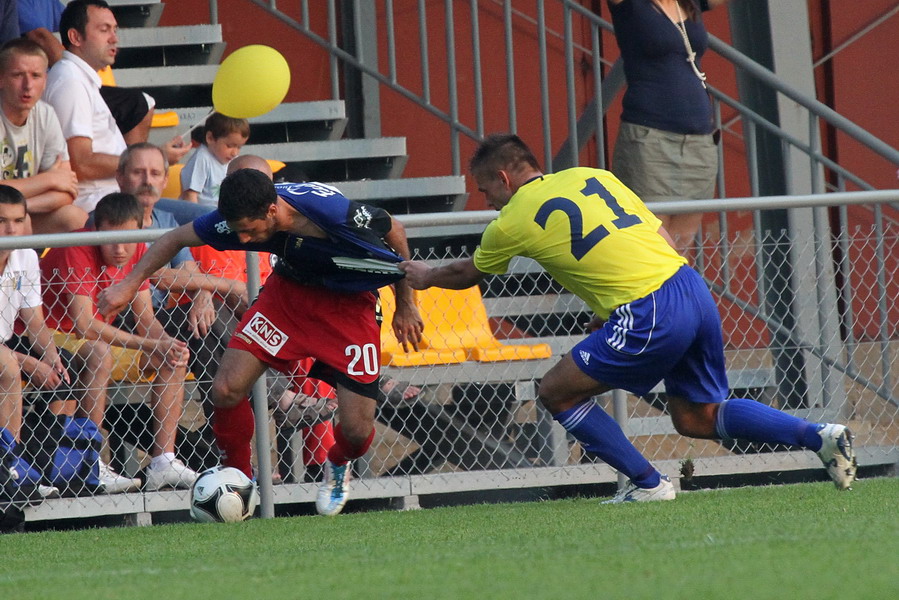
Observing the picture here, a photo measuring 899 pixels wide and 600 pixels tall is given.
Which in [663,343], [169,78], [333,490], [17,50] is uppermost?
[17,50]

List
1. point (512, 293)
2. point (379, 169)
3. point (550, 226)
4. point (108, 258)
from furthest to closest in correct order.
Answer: point (379, 169), point (512, 293), point (108, 258), point (550, 226)

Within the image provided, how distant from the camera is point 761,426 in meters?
5.95

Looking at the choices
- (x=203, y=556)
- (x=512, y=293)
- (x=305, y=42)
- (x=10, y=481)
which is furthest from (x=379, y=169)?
(x=203, y=556)

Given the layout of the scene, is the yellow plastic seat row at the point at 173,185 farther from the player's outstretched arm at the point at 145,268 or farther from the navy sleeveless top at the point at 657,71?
the player's outstretched arm at the point at 145,268

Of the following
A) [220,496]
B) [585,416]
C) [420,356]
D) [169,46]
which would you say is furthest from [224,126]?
[585,416]

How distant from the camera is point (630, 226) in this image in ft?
18.9

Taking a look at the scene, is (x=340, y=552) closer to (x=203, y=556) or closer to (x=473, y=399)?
(x=203, y=556)

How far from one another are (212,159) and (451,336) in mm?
1866

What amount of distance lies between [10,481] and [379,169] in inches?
157

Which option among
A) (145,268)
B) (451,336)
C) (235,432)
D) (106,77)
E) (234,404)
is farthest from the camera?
(106,77)

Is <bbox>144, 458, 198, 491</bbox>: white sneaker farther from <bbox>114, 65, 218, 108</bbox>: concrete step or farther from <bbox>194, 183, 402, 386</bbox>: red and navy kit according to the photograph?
<bbox>114, 65, 218, 108</bbox>: concrete step

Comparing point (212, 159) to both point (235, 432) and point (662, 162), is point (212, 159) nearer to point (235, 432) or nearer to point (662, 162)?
point (235, 432)

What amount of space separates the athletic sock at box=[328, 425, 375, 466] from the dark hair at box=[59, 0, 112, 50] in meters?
3.23

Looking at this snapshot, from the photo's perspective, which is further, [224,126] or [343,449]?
[224,126]
